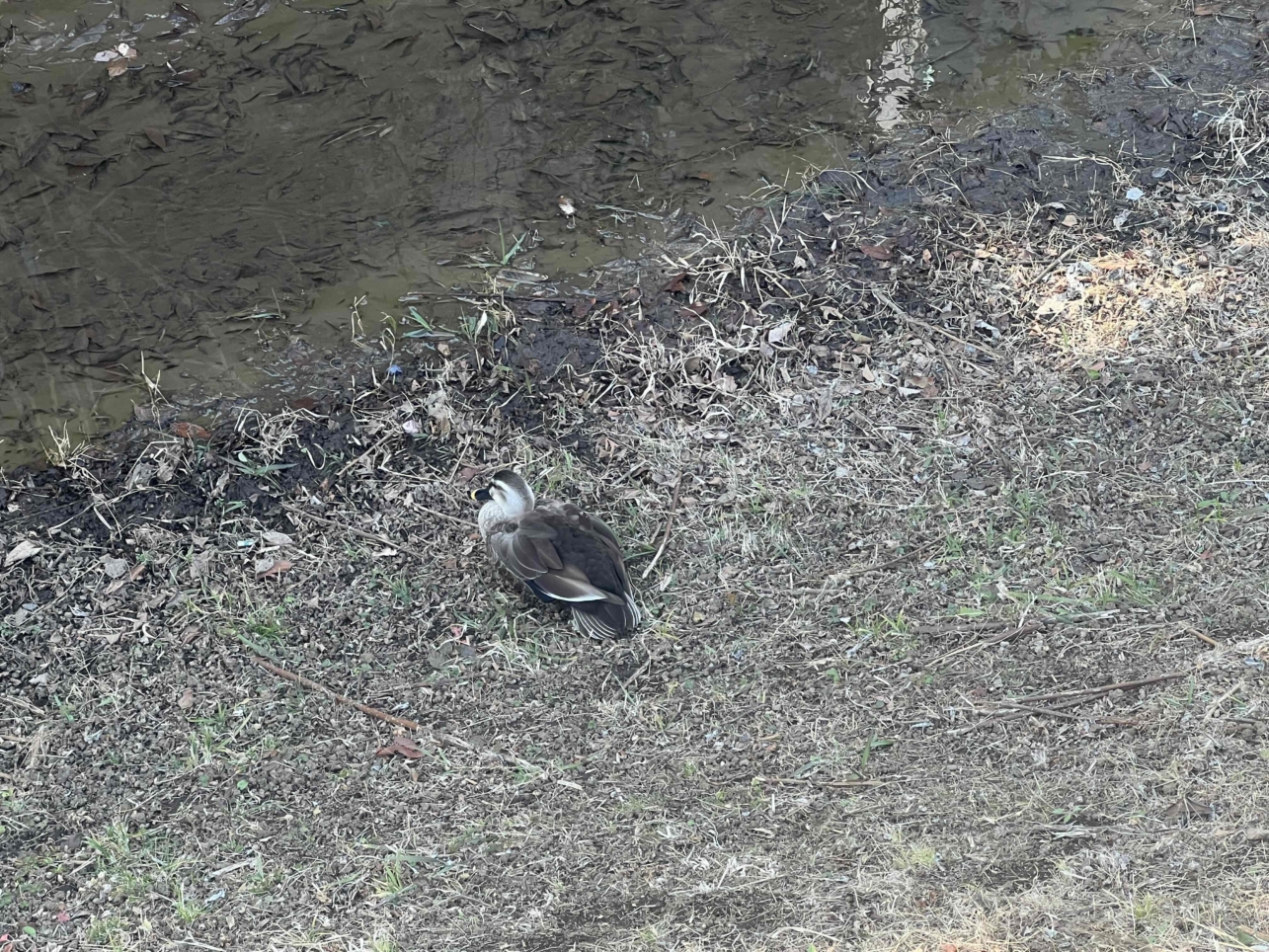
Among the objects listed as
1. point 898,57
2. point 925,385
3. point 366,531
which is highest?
point 898,57

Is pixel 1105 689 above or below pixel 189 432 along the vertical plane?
above

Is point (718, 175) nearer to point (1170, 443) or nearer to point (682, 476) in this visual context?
point (682, 476)

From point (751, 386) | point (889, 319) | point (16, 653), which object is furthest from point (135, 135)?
point (889, 319)

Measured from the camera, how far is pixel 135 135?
20.7 feet

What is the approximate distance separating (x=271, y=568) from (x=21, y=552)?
1182 mm

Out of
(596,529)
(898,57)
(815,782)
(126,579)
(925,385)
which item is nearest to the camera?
(815,782)

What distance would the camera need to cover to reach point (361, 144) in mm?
6344

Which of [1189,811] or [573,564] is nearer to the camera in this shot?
[1189,811]

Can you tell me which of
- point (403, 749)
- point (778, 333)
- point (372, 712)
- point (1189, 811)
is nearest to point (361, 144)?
point (778, 333)

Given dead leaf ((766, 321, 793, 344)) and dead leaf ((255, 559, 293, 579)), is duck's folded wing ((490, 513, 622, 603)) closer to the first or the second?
dead leaf ((255, 559, 293, 579))

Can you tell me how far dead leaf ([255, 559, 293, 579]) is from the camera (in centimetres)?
480

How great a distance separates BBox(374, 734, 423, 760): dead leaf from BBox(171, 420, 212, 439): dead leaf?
209 centimetres

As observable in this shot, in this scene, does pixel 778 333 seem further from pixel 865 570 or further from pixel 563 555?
pixel 563 555

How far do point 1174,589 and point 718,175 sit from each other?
11.2ft
